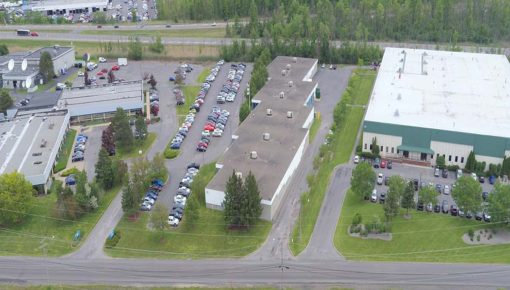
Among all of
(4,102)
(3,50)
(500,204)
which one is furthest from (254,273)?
(3,50)

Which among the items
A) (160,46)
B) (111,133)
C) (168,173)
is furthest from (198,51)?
(168,173)

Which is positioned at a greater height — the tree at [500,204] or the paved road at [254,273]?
the tree at [500,204]

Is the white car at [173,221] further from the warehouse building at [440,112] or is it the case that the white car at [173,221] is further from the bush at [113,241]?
the warehouse building at [440,112]

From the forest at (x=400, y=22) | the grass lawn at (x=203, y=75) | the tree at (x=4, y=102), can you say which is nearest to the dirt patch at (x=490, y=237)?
the grass lawn at (x=203, y=75)

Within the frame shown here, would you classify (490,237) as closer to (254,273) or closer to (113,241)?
(254,273)

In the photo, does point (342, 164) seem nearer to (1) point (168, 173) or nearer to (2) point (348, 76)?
(1) point (168, 173)

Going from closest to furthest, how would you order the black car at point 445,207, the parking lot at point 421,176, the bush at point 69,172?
the black car at point 445,207
the parking lot at point 421,176
the bush at point 69,172

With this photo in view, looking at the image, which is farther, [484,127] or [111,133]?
[111,133]

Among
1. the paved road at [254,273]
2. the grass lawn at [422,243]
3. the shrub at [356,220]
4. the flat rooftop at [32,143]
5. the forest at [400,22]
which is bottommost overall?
the paved road at [254,273]
